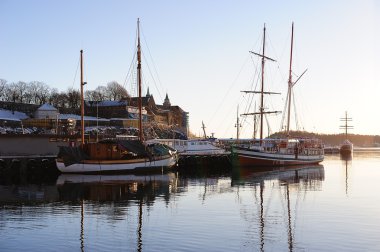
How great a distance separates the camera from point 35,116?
120125 millimetres

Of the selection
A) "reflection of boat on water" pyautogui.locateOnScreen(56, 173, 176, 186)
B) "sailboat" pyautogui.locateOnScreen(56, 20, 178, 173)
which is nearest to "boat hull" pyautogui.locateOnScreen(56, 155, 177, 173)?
"sailboat" pyautogui.locateOnScreen(56, 20, 178, 173)

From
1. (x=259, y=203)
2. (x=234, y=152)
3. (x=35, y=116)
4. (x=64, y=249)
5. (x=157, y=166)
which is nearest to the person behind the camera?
(x=64, y=249)

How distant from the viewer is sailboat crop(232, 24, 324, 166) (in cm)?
7269

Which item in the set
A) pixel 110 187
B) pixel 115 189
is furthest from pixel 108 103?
pixel 115 189

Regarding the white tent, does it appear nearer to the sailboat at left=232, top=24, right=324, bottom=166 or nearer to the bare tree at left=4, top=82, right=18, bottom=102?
the bare tree at left=4, top=82, right=18, bottom=102

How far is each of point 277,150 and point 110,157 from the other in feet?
104

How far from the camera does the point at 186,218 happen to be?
1049 inches

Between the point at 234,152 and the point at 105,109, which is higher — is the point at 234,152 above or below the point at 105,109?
below

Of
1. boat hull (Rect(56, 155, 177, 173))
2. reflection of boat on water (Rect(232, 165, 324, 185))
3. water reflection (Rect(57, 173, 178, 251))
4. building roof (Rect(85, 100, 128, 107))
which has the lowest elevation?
reflection of boat on water (Rect(232, 165, 324, 185))

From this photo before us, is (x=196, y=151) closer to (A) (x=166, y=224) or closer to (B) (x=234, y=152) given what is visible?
(B) (x=234, y=152)

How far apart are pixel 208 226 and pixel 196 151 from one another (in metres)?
62.7

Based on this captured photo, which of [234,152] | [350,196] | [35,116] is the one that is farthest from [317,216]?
[35,116]

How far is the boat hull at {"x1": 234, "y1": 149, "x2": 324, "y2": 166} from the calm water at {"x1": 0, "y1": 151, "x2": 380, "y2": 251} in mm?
27946

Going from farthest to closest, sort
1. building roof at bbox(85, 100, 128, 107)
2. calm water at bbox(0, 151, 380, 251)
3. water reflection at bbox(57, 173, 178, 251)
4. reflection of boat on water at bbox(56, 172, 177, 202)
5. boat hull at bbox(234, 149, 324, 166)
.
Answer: building roof at bbox(85, 100, 128, 107) → boat hull at bbox(234, 149, 324, 166) → reflection of boat on water at bbox(56, 172, 177, 202) → water reflection at bbox(57, 173, 178, 251) → calm water at bbox(0, 151, 380, 251)
